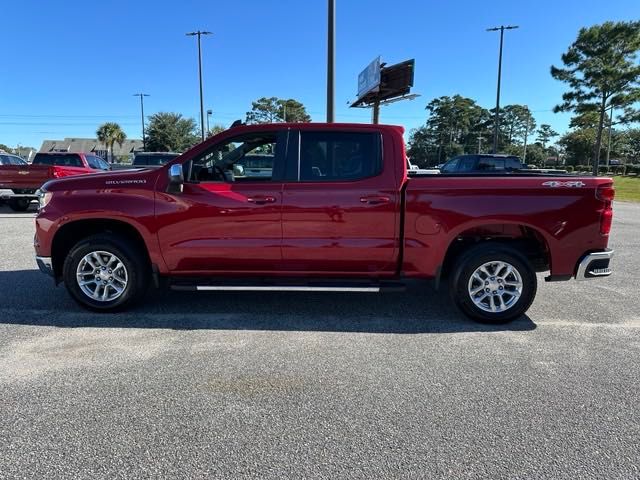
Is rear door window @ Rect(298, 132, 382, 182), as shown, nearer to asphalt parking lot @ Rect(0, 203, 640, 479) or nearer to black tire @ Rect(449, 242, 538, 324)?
black tire @ Rect(449, 242, 538, 324)

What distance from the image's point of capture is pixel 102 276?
4859 millimetres

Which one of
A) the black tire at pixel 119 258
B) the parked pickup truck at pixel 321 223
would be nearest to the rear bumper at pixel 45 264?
the parked pickup truck at pixel 321 223

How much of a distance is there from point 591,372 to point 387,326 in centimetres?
174

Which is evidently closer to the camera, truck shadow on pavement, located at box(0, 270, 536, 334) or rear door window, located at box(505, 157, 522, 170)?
truck shadow on pavement, located at box(0, 270, 536, 334)

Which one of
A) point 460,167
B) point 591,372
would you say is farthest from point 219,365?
point 460,167

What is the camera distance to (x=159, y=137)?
55.5m

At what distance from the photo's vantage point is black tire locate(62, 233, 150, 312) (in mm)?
4809

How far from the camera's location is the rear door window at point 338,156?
15.4ft

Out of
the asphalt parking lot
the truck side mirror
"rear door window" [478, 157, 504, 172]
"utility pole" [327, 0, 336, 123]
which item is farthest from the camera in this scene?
"rear door window" [478, 157, 504, 172]

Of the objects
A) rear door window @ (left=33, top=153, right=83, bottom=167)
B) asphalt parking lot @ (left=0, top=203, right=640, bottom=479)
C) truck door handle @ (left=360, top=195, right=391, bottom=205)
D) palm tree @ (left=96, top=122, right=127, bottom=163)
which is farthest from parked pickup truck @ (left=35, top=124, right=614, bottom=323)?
palm tree @ (left=96, top=122, right=127, bottom=163)

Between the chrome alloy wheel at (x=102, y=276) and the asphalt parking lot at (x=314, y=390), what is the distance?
0.24 metres

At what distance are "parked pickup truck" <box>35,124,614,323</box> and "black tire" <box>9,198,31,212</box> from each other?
10386 mm

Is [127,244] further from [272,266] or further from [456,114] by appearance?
[456,114]

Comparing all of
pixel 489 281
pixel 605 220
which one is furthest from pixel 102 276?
pixel 605 220
